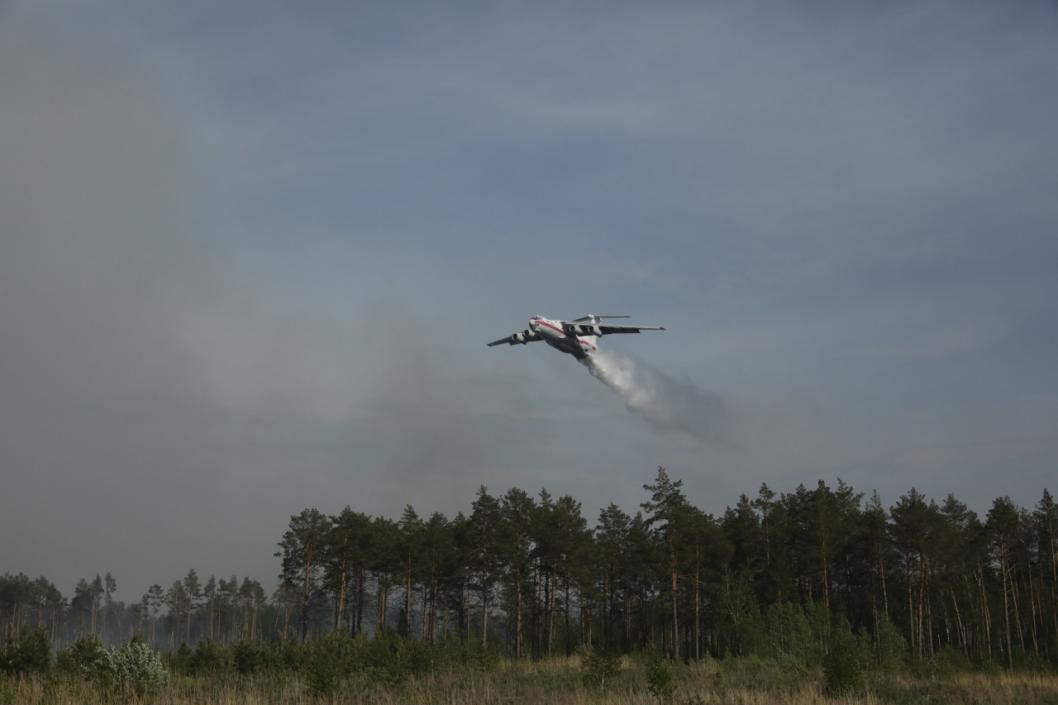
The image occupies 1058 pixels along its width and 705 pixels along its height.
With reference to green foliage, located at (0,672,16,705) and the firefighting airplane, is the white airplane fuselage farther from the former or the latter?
green foliage, located at (0,672,16,705)

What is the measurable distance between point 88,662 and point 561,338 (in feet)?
139

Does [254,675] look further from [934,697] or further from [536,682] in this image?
[934,697]

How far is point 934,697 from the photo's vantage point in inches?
1280

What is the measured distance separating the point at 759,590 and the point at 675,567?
12.8 m

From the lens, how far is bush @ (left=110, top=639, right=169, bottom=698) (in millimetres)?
28773

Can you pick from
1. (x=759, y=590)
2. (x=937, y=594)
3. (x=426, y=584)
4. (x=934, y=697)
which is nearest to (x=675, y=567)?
(x=759, y=590)

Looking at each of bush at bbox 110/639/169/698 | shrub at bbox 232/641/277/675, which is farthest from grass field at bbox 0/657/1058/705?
bush at bbox 110/639/169/698

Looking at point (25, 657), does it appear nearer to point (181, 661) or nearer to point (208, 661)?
point (181, 661)

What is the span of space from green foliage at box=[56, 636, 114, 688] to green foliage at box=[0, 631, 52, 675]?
775 mm

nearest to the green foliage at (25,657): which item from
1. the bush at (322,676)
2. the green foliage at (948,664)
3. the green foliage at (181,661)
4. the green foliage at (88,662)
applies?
the green foliage at (88,662)

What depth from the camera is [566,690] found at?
3167cm

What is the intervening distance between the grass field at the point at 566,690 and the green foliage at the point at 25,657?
4.85 feet

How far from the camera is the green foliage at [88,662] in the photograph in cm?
2886

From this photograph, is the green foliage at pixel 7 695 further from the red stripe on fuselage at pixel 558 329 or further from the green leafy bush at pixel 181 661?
the red stripe on fuselage at pixel 558 329
